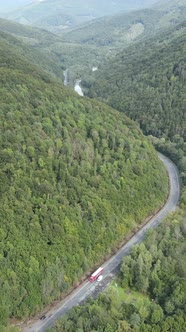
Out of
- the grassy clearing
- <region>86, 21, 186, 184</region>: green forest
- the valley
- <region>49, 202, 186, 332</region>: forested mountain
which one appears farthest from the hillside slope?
the grassy clearing

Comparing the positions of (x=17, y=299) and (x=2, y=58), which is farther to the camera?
(x=2, y=58)

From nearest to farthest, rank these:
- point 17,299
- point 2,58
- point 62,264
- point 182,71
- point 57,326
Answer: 1. point 57,326
2. point 17,299
3. point 62,264
4. point 2,58
5. point 182,71

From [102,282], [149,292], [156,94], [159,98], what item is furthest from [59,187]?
[156,94]

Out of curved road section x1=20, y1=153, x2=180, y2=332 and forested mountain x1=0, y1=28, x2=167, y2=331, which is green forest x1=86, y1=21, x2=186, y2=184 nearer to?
curved road section x1=20, y1=153, x2=180, y2=332

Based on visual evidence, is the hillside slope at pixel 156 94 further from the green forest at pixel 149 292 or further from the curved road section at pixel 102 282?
the curved road section at pixel 102 282

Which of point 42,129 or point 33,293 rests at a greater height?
point 42,129

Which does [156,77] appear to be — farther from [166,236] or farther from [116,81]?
[166,236]

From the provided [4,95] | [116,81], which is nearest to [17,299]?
[4,95]
